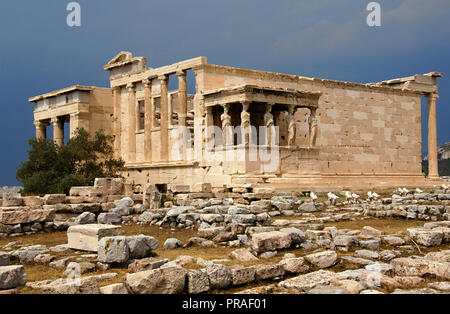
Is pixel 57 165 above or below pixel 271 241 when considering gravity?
above

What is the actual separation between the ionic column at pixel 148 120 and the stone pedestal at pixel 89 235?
16.9m

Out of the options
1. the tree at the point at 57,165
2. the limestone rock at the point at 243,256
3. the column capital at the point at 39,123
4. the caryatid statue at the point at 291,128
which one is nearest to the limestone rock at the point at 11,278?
the limestone rock at the point at 243,256

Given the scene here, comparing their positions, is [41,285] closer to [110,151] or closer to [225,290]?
[225,290]

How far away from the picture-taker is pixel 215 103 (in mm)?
21750

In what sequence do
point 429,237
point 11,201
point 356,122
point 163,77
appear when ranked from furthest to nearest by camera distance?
1. point 356,122
2. point 163,77
3. point 11,201
4. point 429,237

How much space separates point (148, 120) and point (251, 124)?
18.7 ft

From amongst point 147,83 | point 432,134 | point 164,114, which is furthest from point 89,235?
point 432,134

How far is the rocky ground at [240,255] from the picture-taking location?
589cm

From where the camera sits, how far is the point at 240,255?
7.75m

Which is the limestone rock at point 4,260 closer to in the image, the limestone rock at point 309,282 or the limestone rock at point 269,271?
the limestone rock at point 269,271

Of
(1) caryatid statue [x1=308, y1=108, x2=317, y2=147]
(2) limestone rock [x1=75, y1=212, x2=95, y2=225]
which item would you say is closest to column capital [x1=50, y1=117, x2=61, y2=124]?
(1) caryatid statue [x1=308, y1=108, x2=317, y2=147]

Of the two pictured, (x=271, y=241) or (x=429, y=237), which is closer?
(x=271, y=241)

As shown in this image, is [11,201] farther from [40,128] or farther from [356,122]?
[40,128]

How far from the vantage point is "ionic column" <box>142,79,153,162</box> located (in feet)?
85.6
